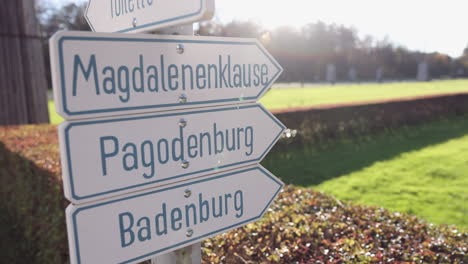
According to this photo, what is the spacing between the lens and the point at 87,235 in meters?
1.17

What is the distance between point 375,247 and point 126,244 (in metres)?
1.68

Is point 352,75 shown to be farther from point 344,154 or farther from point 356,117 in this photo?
point 344,154

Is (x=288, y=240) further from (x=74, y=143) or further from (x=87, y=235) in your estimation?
(x=74, y=143)

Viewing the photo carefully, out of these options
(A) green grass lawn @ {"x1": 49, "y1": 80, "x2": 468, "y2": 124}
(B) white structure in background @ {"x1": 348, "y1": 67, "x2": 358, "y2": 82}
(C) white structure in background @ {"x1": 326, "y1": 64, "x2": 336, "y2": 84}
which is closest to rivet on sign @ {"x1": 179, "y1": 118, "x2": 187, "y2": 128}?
(A) green grass lawn @ {"x1": 49, "y1": 80, "x2": 468, "y2": 124}

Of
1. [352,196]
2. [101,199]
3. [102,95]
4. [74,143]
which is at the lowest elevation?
[352,196]

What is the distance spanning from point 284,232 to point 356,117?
9741 millimetres

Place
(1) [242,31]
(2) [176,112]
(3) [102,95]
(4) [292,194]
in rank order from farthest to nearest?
1. (1) [242,31]
2. (4) [292,194]
3. (2) [176,112]
4. (3) [102,95]

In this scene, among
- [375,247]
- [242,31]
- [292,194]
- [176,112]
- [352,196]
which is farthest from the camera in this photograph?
[242,31]

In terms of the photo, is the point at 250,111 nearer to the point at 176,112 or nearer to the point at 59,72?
the point at 176,112

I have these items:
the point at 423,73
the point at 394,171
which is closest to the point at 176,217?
the point at 394,171

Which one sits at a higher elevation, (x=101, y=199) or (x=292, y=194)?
(x=101, y=199)

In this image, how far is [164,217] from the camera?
4.51 feet

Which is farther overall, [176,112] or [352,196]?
[352,196]

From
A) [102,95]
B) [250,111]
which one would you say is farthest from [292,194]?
[102,95]
